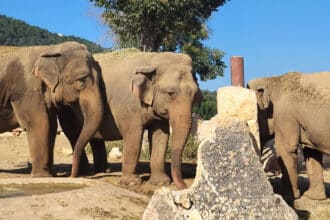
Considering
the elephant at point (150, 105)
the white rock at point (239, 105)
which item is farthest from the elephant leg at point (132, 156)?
the white rock at point (239, 105)

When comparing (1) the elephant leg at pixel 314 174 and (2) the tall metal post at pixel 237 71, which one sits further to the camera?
(2) the tall metal post at pixel 237 71

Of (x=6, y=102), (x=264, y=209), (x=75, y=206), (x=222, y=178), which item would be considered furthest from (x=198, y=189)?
(x=6, y=102)

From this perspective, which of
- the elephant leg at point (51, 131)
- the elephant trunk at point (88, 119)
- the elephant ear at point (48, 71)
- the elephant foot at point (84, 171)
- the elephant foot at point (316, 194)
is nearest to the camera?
the elephant foot at point (316, 194)

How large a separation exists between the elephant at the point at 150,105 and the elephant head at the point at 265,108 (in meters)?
1.12

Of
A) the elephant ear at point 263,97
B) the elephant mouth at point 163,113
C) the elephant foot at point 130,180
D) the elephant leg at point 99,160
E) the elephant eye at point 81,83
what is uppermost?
the elephant eye at point 81,83

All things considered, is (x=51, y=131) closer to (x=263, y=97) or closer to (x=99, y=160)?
(x=99, y=160)

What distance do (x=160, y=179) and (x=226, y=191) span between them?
13.8 ft

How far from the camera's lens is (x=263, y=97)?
9.91 meters

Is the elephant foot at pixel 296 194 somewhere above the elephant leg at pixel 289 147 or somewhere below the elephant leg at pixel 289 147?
below

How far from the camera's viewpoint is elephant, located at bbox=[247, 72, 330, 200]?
9578 mm

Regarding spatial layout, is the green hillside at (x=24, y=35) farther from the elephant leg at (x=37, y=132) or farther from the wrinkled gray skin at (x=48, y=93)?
the elephant leg at (x=37, y=132)

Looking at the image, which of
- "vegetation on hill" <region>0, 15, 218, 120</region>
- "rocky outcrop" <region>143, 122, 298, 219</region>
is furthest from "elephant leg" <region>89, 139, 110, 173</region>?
"vegetation on hill" <region>0, 15, 218, 120</region>

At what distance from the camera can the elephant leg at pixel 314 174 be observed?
32.3ft

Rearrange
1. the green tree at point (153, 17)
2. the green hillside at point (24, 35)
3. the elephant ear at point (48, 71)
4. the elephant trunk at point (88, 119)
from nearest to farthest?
the elephant trunk at point (88, 119) → the elephant ear at point (48, 71) → the green tree at point (153, 17) → the green hillside at point (24, 35)
